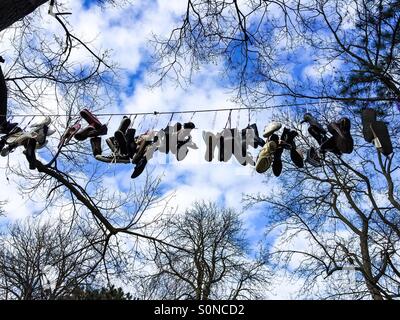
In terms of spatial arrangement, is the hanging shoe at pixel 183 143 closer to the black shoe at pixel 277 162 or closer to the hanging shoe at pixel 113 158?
the hanging shoe at pixel 113 158

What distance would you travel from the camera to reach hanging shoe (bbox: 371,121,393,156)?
383 centimetres

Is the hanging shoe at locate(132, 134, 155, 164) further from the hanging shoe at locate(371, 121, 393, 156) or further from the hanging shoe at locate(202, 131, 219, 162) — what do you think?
the hanging shoe at locate(371, 121, 393, 156)

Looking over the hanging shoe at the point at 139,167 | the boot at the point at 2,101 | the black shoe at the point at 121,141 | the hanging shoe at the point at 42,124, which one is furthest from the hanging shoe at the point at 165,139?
the boot at the point at 2,101

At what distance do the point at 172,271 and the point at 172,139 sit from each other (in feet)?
10.0

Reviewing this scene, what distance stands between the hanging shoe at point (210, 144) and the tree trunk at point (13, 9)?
178 centimetres

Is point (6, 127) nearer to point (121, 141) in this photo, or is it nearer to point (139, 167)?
point (121, 141)

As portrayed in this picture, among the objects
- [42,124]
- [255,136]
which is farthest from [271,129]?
[42,124]

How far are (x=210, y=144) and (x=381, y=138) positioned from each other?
1.50 m

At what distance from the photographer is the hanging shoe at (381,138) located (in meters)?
3.83

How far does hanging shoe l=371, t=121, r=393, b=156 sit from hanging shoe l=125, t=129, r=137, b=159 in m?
2.17

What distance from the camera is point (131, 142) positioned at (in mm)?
4199

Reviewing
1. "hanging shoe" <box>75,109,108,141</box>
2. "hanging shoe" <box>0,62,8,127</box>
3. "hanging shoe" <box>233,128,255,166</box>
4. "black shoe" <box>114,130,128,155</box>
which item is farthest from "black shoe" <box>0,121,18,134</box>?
"hanging shoe" <box>233,128,255,166</box>
